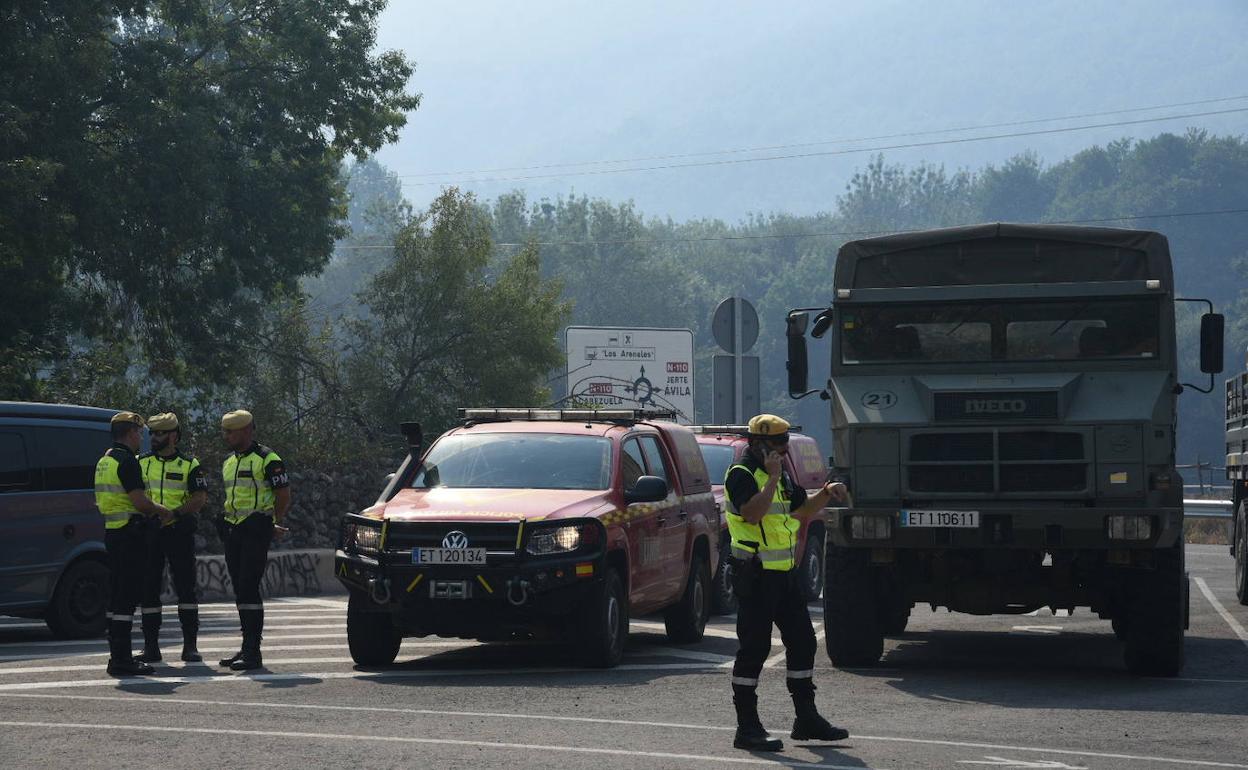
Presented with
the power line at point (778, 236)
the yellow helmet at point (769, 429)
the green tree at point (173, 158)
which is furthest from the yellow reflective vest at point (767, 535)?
the power line at point (778, 236)

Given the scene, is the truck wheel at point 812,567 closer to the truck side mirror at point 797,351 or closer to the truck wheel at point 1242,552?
the truck wheel at point 1242,552

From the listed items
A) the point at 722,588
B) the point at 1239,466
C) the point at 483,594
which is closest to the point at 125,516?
the point at 483,594

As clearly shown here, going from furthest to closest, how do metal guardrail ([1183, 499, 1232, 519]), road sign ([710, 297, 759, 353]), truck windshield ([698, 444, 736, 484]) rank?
metal guardrail ([1183, 499, 1232, 519])
road sign ([710, 297, 759, 353])
truck windshield ([698, 444, 736, 484])

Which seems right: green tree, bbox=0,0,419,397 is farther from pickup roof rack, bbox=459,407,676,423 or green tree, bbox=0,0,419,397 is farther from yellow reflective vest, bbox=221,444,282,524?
yellow reflective vest, bbox=221,444,282,524

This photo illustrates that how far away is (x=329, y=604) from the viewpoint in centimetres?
2105

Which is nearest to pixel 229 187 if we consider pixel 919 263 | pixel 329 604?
pixel 329 604

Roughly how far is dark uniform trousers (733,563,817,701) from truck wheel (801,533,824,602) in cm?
999

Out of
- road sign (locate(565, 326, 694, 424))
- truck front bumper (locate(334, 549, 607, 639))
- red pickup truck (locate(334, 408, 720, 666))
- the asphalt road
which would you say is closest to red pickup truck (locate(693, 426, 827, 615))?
the asphalt road

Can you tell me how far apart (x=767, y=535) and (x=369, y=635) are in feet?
14.1

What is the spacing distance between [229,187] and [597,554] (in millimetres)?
19239

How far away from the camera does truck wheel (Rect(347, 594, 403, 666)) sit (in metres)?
13.1

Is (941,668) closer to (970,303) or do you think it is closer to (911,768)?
(970,303)

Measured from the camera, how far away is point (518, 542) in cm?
1260

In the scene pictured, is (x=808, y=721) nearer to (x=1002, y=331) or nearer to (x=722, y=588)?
(x=1002, y=331)
